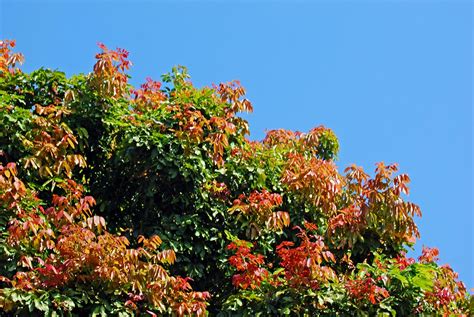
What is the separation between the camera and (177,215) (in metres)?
10.4

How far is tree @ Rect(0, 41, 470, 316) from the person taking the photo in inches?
332

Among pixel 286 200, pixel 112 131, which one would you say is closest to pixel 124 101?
pixel 112 131

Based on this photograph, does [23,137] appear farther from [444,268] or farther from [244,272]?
[444,268]

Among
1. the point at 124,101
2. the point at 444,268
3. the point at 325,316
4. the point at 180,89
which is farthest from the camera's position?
the point at 180,89

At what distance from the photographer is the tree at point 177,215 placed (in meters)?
8.42

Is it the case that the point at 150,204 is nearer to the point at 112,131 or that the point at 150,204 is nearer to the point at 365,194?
the point at 112,131

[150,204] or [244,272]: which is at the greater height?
[150,204]

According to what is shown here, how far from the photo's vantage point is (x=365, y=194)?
413 inches

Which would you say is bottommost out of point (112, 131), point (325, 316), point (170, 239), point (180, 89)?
point (325, 316)

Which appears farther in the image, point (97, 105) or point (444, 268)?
point (97, 105)

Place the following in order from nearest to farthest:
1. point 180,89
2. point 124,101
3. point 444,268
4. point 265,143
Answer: point 444,268 → point 124,101 → point 180,89 → point 265,143

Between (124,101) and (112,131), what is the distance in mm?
591

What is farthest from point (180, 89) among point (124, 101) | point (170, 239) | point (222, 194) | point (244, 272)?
point (244, 272)

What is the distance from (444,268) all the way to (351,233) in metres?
1.17
